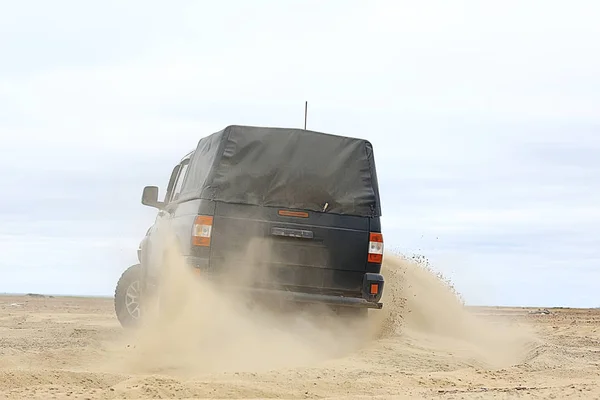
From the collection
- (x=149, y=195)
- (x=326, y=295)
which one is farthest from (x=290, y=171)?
(x=149, y=195)

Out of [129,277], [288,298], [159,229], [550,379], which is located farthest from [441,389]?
[129,277]

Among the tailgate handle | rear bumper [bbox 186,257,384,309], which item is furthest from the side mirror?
the tailgate handle

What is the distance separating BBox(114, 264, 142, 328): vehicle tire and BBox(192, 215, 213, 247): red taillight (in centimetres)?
433

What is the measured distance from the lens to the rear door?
9.25m

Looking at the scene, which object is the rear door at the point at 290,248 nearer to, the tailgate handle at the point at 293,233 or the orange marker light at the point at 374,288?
the tailgate handle at the point at 293,233

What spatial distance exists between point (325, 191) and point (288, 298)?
51.0 inches

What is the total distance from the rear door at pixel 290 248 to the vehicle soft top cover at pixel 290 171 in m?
0.16

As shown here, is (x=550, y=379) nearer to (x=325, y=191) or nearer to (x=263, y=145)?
(x=325, y=191)

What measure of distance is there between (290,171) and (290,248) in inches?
36.2

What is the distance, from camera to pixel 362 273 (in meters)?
9.59

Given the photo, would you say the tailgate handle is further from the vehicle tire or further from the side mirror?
the vehicle tire

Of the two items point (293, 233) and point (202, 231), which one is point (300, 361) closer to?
point (293, 233)

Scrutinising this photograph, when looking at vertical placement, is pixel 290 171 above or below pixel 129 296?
above

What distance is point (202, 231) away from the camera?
9.18 m
